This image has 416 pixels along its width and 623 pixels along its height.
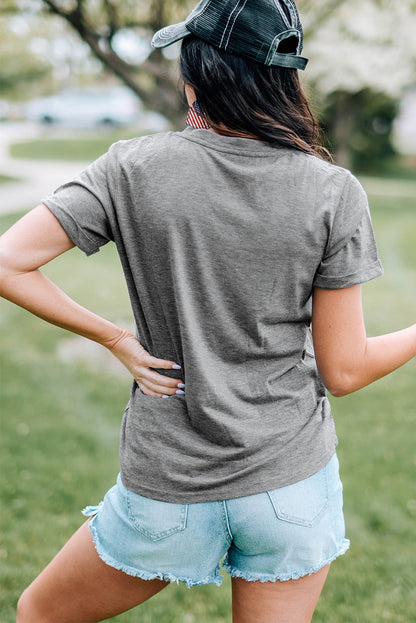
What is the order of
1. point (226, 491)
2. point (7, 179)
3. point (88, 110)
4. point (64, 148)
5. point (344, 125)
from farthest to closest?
point (88, 110) < point (64, 148) < point (344, 125) < point (7, 179) < point (226, 491)

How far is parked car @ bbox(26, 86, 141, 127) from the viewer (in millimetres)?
36625

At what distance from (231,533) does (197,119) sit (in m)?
0.90

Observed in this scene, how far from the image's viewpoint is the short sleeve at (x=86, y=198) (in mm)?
1459

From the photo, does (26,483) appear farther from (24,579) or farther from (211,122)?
(211,122)

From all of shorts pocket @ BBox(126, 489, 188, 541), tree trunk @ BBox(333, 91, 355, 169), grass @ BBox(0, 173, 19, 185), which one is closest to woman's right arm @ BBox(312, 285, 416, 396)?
shorts pocket @ BBox(126, 489, 188, 541)

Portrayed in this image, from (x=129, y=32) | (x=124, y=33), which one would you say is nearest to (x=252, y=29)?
(x=124, y=33)

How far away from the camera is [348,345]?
1.56 meters

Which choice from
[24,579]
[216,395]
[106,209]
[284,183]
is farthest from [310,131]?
[24,579]

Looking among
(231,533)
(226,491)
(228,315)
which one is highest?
(228,315)

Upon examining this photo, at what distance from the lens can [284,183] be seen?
1409 mm

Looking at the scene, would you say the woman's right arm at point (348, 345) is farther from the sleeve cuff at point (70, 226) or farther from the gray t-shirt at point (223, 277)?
the sleeve cuff at point (70, 226)

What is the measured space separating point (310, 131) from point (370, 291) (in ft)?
25.3

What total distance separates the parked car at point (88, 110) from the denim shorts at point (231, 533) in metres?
36.6

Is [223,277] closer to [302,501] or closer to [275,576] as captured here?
[302,501]
